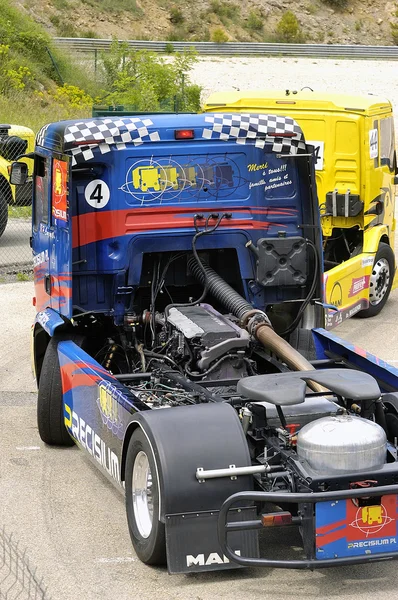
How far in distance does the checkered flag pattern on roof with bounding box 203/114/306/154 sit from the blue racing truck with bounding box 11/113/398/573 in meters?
0.01

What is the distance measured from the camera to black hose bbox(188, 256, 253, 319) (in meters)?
7.91

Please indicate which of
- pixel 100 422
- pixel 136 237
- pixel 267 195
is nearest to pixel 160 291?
pixel 136 237

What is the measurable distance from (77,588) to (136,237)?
3075 mm

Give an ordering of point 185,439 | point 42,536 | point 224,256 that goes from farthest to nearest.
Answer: point 224,256, point 42,536, point 185,439

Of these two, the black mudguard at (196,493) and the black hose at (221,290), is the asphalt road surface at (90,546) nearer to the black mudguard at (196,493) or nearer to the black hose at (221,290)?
the black mudguard at (196,493)

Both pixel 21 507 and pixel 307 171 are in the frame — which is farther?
pixel 307 171

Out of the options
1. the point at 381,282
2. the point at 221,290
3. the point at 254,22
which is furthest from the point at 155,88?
the point at 254,22

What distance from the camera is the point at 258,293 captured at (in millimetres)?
8359

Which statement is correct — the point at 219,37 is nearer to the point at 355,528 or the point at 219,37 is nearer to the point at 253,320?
the point at 253,320

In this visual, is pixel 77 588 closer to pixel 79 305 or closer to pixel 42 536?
pixel 42 536

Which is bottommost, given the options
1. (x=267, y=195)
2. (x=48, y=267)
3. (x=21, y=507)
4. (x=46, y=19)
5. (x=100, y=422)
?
(x=21, y=507)

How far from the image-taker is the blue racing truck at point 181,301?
5906 millimetres

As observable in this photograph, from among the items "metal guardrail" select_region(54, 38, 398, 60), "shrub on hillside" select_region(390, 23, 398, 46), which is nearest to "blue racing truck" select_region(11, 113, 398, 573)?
"metal guardrail" select_region(54, 38, 398, 60)

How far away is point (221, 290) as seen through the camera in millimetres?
8078
